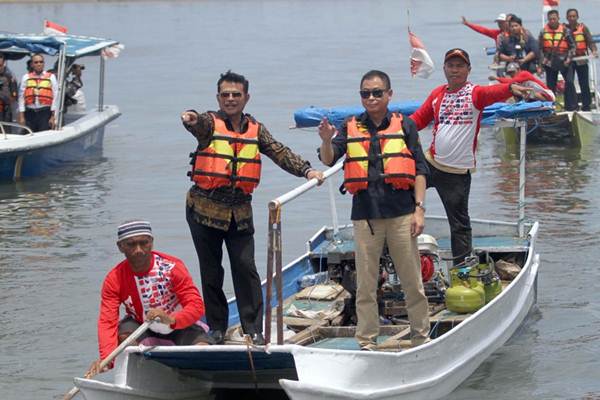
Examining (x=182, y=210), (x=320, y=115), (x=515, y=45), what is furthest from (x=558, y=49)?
(x=320, y=115)

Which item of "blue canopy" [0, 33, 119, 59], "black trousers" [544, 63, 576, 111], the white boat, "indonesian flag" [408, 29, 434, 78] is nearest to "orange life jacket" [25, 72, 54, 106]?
the white boat

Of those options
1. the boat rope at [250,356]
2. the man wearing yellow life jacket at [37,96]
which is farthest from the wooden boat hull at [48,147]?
the boat rope at [250,356]

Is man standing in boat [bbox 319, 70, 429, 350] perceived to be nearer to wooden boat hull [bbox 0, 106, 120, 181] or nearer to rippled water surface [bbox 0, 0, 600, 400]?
rippled water surface [bbox 0, 0, 600, 400]

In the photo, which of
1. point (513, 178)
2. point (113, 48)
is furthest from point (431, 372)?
point (113, 48)

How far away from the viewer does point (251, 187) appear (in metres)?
7.92

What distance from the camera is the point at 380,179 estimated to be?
770 centimetres

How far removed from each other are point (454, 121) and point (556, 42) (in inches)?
446

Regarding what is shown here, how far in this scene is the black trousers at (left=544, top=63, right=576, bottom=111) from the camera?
20188 millimetres

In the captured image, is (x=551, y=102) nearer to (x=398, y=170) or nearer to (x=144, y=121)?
(x=398, y=170)

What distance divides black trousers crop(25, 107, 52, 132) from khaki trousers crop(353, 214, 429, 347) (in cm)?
1125

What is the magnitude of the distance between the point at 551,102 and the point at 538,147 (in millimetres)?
11138

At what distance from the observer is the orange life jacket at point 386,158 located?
25.2 feet

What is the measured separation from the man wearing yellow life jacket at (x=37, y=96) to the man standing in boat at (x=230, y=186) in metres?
10.5

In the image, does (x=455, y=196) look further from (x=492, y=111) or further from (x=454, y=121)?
(x=492, y=111)
